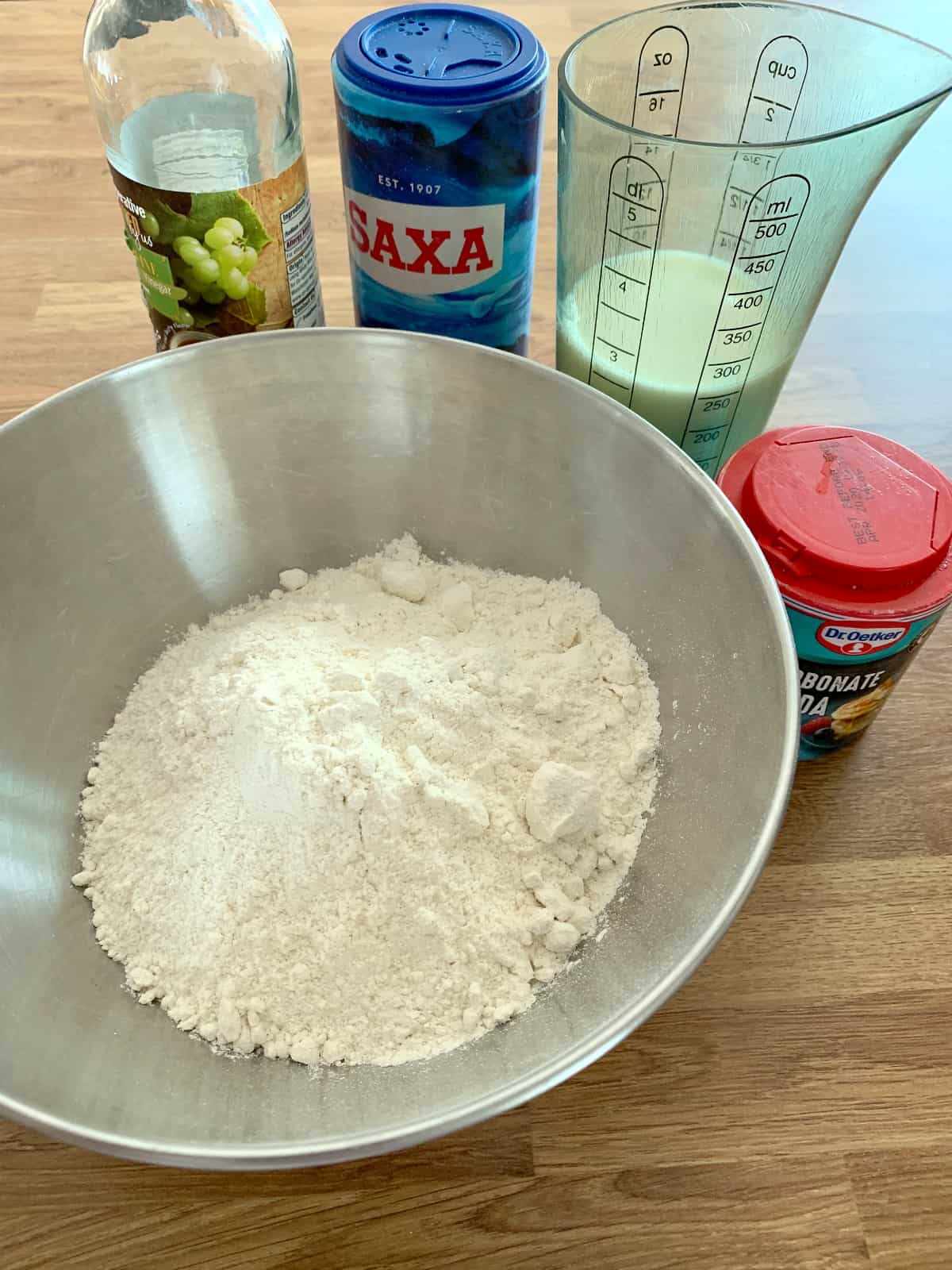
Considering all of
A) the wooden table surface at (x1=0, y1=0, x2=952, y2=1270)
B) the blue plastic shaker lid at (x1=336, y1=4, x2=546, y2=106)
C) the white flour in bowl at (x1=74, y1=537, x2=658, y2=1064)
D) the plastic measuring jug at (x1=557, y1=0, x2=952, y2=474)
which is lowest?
the wooden table surface at (x1=0, y1=0, x2=952, y2=1270)

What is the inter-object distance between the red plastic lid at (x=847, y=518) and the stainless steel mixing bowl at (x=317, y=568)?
4cm

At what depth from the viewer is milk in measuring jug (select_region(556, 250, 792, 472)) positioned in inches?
28.0

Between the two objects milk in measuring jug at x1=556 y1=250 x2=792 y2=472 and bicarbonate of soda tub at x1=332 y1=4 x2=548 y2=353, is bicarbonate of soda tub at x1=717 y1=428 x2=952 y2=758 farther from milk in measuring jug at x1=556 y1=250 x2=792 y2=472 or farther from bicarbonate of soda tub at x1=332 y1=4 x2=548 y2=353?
bicarbonate of soda tub at x1=332 y1=4 x2=548 y2=353

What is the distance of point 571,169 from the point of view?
2.29 feet

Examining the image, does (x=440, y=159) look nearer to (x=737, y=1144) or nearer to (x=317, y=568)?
(x=317, y=568)

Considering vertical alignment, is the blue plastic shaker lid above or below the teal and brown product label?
above

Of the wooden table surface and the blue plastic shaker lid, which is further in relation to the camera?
the blue plastic shaker lid

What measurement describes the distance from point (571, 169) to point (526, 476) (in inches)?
8.5

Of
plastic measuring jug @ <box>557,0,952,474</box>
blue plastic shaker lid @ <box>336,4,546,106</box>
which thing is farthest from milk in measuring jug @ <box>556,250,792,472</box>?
blue plastic shaker lid @ <box>336,4,546,106</box>

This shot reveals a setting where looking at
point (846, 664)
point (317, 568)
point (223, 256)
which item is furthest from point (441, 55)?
point (846, 664)

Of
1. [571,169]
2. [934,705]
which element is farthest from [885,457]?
[571,169]

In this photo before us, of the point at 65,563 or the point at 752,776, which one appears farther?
the point at 65,563

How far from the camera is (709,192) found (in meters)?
0.66

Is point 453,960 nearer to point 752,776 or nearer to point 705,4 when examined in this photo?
point 752,776
